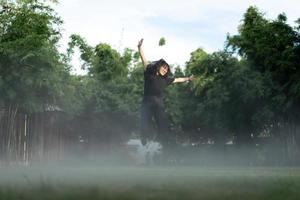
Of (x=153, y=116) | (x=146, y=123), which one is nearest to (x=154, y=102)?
(x=153, y=116)

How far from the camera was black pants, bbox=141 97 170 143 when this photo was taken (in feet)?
29.5

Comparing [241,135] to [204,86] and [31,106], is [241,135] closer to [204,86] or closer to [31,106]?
[204,86]

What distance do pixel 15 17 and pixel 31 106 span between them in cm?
413

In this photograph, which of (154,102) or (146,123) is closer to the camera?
(146,123)

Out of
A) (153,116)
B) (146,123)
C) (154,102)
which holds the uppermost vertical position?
(154,102)

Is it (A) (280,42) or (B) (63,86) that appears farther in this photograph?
(A) (280,42)

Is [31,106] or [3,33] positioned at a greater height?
[3,33]

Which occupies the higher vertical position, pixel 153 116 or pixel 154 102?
pixel 154 102

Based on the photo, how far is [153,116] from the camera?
9.28 m

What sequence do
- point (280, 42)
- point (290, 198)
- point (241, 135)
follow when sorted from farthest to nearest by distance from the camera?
point (241, 135) < point (280, 42) < point (290, 198)

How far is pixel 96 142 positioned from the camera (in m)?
36.4

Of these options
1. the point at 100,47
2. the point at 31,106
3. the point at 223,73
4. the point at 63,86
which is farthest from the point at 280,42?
the point at 100,47

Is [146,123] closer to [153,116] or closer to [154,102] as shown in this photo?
[153,116]

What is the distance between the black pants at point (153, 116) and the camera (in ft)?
29.5
